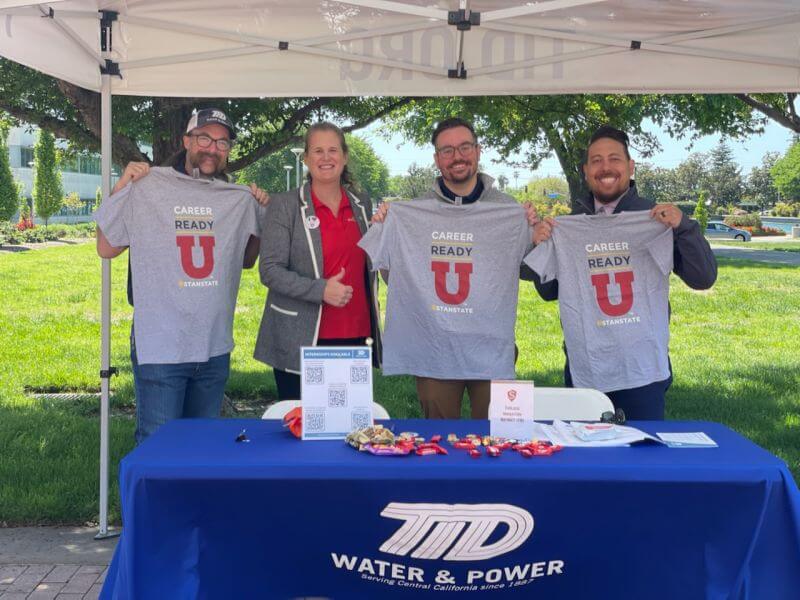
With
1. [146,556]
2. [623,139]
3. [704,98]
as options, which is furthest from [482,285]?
[704,98]

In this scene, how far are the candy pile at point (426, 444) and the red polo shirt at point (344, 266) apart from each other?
1.03 m

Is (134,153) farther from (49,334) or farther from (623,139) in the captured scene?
(49,334)

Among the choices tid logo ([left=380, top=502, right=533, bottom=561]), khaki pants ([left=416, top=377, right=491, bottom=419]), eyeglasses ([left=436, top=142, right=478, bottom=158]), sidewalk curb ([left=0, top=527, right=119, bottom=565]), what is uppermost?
eyeglasses ([left=436, top=142, right=478, bottom=158])

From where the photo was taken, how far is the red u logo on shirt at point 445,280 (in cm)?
360

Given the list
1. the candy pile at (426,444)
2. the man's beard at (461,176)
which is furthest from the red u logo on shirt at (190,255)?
the candy pile at (426,444)

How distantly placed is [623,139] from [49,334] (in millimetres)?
8991

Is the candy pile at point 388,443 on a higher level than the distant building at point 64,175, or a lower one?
lower

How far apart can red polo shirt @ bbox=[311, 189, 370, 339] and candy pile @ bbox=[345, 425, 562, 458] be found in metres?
1.03

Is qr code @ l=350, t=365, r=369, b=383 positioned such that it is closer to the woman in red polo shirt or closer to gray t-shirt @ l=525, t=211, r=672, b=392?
the woman in red polo shirt

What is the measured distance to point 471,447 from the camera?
100 inches

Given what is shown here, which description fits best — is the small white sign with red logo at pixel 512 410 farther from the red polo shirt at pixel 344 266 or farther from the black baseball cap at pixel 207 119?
the black baseball cap at pixel 207 119

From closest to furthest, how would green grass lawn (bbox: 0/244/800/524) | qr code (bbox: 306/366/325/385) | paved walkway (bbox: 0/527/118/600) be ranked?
qr code (bbox: 306/366/325/385) < paved walkway (bbox: 0/527/118/600) < green grass lawn (bbox: 0/244/800/524)

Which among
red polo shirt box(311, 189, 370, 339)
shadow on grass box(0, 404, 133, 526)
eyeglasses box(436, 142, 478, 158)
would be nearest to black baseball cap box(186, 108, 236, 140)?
red polo shirt box(311, 189, 370, 339)

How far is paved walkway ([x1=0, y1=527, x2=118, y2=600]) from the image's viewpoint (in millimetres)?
3564
